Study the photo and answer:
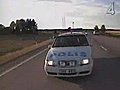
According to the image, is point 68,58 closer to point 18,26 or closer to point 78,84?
point 78,84

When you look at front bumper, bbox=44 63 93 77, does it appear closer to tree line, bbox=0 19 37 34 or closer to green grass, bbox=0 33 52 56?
green grass, bbox=0 33 52 56

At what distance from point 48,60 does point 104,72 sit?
248 centimetres

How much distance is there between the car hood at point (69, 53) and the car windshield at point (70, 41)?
0.84 m

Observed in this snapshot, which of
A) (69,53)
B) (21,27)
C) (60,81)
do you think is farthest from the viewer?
(21,27)

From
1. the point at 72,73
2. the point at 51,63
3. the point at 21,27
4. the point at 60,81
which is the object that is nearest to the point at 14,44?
the point at 51,63

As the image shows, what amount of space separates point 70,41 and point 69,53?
6.45 feet

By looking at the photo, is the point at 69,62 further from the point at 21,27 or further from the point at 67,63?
the point at 21,27

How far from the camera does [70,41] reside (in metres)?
13.1

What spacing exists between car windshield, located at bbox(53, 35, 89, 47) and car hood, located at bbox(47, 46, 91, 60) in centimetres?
84

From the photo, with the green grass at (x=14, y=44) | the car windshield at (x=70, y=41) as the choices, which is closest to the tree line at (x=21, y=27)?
the green grass at (x=14, y=44)

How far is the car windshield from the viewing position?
12.9 m

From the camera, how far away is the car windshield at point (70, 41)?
12.9 meters

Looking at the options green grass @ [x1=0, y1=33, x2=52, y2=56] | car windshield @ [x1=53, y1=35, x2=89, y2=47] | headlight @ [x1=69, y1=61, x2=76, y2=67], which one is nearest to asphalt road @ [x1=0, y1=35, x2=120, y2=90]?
headlight @ [x1=69, y1=61, x2=76, y2=67]

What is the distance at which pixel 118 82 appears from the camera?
1018 centimetres
